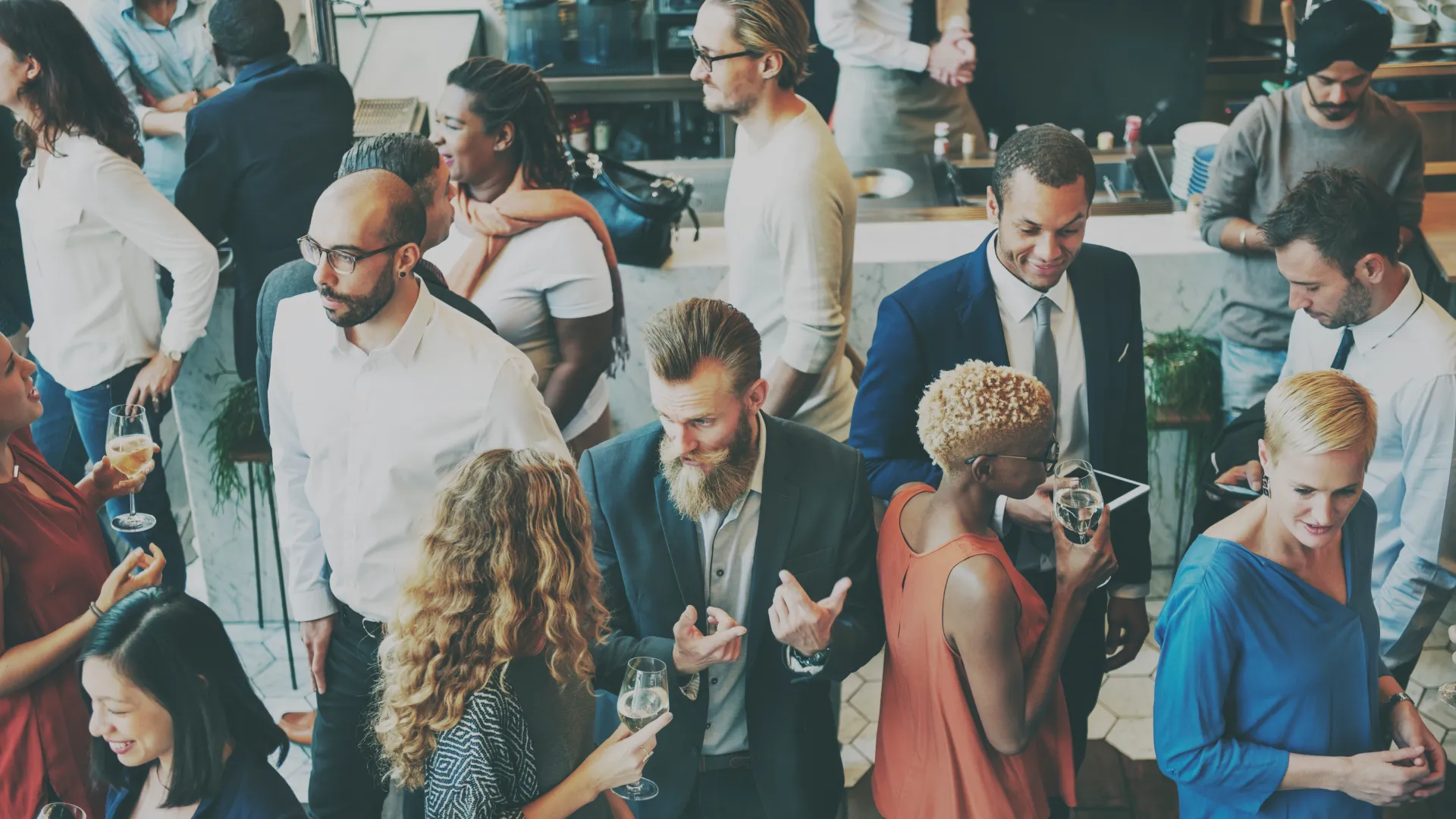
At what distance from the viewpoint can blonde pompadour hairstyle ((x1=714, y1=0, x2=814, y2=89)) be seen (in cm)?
298

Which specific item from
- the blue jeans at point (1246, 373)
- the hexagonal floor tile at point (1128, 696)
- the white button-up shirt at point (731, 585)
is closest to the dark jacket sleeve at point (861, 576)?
the white button-up shirt at point (731, 585)

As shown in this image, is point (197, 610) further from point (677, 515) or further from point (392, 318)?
point (677, 515)

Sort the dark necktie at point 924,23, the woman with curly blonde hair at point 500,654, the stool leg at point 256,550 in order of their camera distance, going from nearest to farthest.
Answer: the woman with curly blonde hair at point 500,654, the stool leg at point 256,550, the dark necktie at point 924,23

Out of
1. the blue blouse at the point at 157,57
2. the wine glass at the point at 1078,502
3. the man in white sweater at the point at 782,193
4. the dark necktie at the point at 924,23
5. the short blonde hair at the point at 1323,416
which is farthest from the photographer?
the dark necktie at the point at 924,23

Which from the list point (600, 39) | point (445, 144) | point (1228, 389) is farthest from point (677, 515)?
point (600, 39)

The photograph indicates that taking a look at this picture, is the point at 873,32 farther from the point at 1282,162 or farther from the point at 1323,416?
the point at 1323,416

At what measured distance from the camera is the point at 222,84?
4996mm

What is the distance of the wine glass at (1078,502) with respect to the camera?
234 centimetres

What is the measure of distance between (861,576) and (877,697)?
4.91 ft

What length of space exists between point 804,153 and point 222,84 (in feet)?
9.67

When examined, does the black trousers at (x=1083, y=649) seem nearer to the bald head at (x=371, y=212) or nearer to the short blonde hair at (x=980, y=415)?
the short blonde hair at (x=980, y=415)

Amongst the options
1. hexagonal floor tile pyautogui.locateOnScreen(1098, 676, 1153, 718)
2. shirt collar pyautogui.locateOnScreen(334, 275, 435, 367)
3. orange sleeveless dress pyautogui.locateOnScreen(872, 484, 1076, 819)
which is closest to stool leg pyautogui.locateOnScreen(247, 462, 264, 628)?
shirt collar pyautogui.locateOnScreen(334, 275, 435, 367)

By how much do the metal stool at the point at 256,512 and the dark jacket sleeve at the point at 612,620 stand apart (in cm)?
167

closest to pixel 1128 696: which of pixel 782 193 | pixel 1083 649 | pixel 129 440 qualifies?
pixel 1083 649
